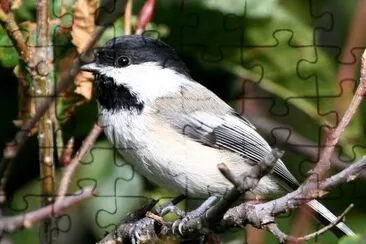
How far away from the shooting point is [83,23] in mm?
2508

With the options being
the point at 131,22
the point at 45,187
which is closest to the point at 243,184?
the point at 45,187

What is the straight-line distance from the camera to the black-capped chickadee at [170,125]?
2465 millimetres

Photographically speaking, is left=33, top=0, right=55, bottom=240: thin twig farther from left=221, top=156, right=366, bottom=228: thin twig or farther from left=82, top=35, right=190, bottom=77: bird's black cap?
left=221, top=156, right=366, bottom=228: thin twig

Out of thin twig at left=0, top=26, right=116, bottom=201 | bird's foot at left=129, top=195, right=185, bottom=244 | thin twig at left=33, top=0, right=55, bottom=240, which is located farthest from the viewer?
thin twig at left=33, top=0, right=55, bottom=240

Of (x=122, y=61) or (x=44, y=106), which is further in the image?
(x=122, y=61)

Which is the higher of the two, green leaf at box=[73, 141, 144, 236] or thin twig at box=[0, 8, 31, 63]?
thin twig at box=[0, 8, 31, 63]

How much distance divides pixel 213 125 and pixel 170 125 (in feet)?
0.42

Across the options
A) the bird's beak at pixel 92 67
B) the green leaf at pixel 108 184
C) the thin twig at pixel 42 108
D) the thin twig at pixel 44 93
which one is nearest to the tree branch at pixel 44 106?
the thin twig at pixel 42 108

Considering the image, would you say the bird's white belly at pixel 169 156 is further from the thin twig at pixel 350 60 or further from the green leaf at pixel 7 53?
the thin twig at pixel 350 60

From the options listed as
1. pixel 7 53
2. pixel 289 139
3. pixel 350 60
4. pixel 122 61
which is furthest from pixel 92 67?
pixel 350 60

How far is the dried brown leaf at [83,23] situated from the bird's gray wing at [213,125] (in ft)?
0.92

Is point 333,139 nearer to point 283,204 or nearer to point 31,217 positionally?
point 283,204

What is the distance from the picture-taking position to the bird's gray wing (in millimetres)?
2539

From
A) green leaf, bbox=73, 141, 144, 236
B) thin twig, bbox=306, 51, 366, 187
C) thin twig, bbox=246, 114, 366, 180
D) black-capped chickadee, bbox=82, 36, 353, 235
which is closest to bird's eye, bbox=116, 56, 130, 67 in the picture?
black-capped chickadee, bbox=82, 36, 353, 235
